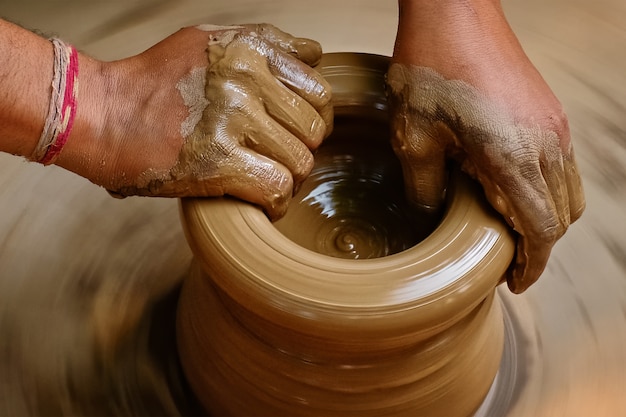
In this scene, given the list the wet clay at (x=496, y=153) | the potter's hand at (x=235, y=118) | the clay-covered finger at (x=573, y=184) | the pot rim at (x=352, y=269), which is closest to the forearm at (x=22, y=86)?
the potter's hand at (x=235, y=118)

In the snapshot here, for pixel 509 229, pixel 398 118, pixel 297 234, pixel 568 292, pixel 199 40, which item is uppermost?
pixel 199 40

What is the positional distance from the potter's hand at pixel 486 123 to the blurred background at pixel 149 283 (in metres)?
0.29

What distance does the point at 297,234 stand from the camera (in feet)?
4.13

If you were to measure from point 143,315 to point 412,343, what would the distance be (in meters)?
0.58

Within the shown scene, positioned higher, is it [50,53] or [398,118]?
[50,53]

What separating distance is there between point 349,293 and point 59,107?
0.48 m

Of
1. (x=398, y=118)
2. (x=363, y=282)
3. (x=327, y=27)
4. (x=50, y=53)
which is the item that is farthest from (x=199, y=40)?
(x=327, y=27)

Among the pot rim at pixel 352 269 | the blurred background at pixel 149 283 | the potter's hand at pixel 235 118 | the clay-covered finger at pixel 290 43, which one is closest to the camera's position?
A: the pot rim at pixel 352 269

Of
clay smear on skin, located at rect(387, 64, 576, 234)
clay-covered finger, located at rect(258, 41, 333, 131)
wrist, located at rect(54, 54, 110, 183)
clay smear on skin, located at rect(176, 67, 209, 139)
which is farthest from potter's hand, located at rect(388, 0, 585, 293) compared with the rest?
wrist, located at rect(54, 54, 110, 183)

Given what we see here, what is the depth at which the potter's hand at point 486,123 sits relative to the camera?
0.99 metres

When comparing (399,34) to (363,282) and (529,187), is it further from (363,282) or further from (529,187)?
(363,282)

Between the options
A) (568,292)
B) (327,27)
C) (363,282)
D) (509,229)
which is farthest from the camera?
(327,27)

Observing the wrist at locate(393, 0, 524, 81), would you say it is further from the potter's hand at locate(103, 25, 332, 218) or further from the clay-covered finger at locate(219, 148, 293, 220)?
the clay-covered finger at locate(219, 148, 293, 220)

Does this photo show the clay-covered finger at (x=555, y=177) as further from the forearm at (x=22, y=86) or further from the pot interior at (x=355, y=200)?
the forearm at (x=22, y=86)
